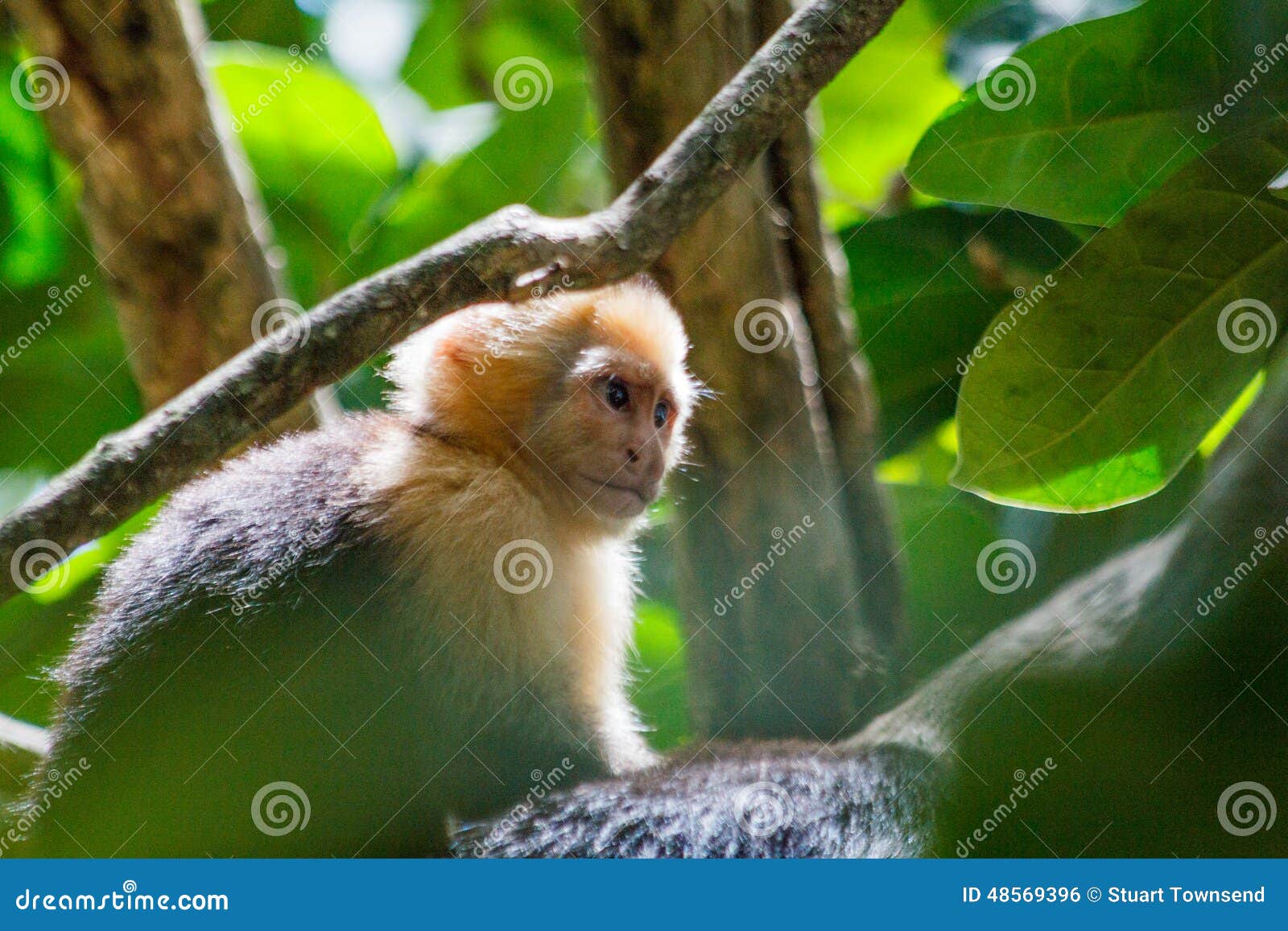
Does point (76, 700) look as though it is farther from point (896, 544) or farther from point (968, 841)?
point (896, 544)

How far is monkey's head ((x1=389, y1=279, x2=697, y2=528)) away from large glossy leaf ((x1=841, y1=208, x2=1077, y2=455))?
69cm

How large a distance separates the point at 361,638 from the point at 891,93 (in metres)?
2.21

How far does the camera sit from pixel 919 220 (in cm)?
298

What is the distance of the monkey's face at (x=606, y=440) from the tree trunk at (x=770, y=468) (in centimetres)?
19

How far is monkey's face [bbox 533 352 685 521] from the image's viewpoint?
8.29ft

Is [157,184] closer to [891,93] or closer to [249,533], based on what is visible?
[249,533]

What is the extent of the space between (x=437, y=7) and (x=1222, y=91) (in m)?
2.45

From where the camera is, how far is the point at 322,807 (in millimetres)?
2121

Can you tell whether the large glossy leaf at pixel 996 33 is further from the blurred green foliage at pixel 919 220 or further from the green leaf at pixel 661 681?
the green leaf at pixel 661 681

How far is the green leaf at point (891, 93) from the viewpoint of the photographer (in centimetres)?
329

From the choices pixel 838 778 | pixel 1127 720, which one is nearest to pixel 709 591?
pixel 838 778

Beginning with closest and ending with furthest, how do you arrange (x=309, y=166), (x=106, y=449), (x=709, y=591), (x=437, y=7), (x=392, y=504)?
(x=106, y=449) < (x=392, y=504) < (x=709, y=591) < (x=309, y=166) < (x=437, y=7)

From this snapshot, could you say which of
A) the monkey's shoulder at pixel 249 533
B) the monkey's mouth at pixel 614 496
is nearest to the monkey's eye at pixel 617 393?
the monkey's mouth at pixel 614 496

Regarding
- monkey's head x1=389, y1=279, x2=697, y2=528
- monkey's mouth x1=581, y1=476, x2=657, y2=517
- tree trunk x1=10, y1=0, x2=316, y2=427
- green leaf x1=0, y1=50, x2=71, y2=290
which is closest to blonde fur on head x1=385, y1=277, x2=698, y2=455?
monkey's head x1=389, y1=279, x2=697, y2=528
